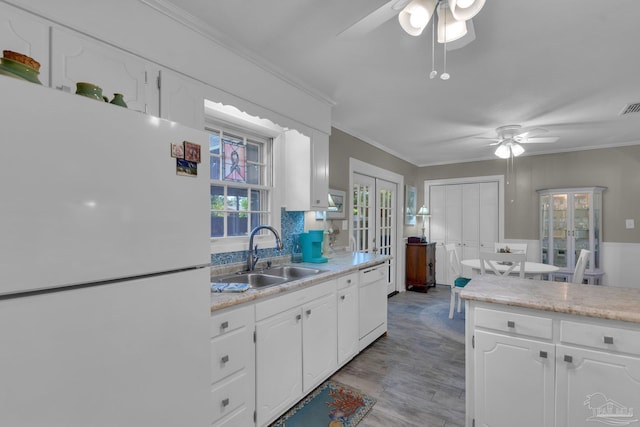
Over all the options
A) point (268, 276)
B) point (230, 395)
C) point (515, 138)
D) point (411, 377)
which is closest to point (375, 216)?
point (515, 138)

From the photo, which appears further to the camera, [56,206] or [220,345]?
[220,345]

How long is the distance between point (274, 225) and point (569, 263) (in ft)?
15.1

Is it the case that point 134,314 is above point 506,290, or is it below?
above

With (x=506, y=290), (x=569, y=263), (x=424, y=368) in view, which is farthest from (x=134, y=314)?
(x=569, y=263)

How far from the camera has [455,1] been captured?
128 centimetres

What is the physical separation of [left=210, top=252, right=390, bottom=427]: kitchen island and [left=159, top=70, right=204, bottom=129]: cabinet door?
1014mm

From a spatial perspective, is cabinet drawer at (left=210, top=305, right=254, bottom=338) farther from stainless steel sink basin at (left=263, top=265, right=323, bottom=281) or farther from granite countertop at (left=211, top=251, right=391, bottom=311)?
stainless steel sink basin at (left=263, top=265, right=323, bottom=281)

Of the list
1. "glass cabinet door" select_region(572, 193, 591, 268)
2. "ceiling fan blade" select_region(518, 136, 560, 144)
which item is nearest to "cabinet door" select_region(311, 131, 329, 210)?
Result: "ceiling fan blade" select_region(518, 136, 560, 144)

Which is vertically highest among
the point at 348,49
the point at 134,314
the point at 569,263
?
the point at 348,49

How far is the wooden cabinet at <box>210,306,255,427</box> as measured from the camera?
150 cm

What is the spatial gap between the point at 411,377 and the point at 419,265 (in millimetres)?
2952

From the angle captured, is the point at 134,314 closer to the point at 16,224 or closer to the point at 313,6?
the point at 16,224

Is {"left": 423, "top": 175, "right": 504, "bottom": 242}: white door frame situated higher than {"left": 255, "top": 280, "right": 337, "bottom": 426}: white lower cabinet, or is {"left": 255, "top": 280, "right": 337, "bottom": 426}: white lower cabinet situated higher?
{"left": 423, "top": 175, "right": 504, "bottom": 242}: white door frame

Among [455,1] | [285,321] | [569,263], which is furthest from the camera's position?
[569,263]
